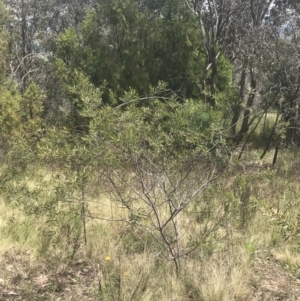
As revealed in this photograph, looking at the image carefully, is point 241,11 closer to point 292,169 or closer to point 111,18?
point 111,18

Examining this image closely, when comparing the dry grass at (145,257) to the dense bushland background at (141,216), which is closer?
the dry grass at (145,257)

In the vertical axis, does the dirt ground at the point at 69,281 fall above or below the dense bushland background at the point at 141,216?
below

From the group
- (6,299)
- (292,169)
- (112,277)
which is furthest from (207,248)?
(292,169)

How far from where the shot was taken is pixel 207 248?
4.34 metres

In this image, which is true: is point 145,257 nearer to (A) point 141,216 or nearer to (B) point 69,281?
(A) point 141,216

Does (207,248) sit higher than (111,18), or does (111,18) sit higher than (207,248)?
(111,18)

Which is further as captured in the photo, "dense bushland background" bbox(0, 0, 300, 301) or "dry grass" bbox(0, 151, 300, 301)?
"dense bushland background" bbox(0, 0, 300, 301)

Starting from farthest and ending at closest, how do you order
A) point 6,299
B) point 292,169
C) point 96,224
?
point 292,169, point 96,224, point 6,299

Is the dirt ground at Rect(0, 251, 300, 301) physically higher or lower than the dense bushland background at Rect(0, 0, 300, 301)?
lower

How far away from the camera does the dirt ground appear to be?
13.0 feet

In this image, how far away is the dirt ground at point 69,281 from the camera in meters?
3.97

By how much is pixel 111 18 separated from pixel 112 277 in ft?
28.9

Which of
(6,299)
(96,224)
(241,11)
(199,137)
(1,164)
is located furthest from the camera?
(241,11)

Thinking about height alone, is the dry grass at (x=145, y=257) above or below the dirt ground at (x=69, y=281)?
above
